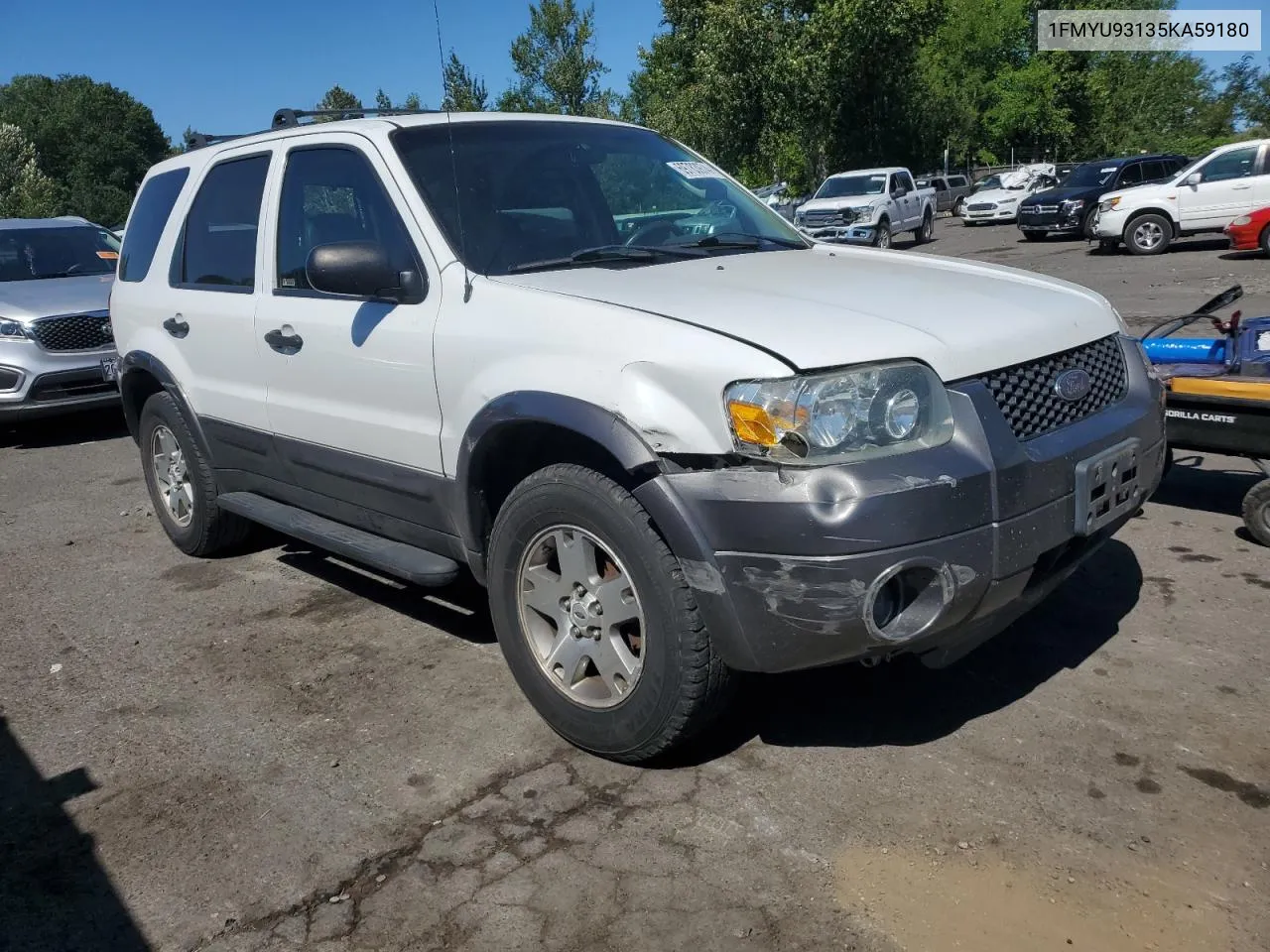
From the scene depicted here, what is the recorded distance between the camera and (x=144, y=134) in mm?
78500

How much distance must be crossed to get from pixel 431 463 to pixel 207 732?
1232 mm

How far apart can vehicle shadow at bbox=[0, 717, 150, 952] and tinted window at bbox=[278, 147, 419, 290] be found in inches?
78.2

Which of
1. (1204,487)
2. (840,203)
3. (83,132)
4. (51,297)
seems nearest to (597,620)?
(1204,487)

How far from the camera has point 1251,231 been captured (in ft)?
52.2

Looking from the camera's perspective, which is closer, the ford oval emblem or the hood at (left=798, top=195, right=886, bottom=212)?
the ford oval emblem

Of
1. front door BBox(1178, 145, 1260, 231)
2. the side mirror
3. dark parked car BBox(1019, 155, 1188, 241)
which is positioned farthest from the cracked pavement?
dark parked car BBox(1019, 155, 1188, 241)

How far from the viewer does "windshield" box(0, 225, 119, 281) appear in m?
9.79

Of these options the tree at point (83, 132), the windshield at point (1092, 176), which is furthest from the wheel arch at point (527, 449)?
the tree at point (83, 132)

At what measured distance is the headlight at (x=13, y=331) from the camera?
28.5 feet

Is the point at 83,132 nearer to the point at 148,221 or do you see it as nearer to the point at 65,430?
the point at 65,430

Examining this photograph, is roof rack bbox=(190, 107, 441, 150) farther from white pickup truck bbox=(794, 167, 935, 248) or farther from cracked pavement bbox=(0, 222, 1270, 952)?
white pickup truck bbox=(794, 167, 935, 248)

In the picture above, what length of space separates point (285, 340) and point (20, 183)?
167 ft

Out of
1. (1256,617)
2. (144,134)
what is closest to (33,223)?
(1256,617)

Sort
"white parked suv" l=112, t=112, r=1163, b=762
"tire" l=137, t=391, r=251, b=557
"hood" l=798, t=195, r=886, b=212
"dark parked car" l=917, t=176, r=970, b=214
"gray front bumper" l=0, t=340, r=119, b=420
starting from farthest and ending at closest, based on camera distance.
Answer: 1. "dark parked car" l=917, t=176, r=970, b=214
2. "hood" l=798, t=195, r=886, b=212
3. "gray front bumper" l=0, t=340, r=119, b=420
4. "tire" l=137, t=391, r=251, b=557
5. "white parked suv" l=112, t=112, r=1163, b=762
